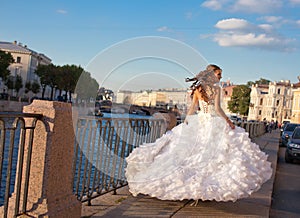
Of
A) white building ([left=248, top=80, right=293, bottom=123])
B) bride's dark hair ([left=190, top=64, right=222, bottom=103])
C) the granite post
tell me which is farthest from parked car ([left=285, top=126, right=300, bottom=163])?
white building ([left=248, top=80, right=293, bottom=123])

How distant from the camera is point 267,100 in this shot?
137125 millimetres

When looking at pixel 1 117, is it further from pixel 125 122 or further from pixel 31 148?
pixel 125 122

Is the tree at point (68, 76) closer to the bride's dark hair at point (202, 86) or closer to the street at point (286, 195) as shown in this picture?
the street at point (286, 195)

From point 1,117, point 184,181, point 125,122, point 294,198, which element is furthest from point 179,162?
point 294,198

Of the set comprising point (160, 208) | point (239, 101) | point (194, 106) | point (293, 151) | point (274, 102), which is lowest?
point (160, 208)

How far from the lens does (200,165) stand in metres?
5.77

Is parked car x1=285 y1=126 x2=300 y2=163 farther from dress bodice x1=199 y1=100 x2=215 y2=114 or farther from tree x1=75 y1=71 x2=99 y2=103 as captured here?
tree x1=75 y1=71 x2=99 y2=103

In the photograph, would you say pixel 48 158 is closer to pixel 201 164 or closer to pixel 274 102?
pixel 201 164

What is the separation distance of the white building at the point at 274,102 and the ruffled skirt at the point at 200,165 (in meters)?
129

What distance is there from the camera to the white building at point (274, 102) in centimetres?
13350

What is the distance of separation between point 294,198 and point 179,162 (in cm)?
408

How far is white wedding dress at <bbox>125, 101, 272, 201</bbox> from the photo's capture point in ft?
17.8

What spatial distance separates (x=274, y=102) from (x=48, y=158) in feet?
445

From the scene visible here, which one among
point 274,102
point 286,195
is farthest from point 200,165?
point 274,102
